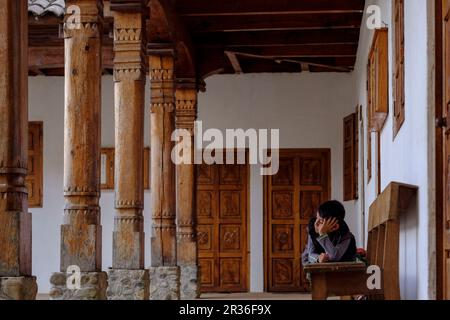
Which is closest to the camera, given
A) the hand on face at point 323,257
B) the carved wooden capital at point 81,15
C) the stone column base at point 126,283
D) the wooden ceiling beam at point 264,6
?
the hand on face at point 323,257

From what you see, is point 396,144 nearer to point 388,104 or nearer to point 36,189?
point 388,104

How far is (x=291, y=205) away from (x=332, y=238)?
971cm

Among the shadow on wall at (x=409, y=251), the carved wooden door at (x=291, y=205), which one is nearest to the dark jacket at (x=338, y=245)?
the shadow on wall at (x=409, y=251)

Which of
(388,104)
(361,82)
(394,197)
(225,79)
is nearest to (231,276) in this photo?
(225,79)

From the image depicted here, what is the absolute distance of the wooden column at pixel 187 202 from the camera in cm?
1374

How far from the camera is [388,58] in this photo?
8.10 m

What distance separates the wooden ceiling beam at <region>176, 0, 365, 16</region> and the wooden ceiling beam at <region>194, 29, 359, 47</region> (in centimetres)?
151

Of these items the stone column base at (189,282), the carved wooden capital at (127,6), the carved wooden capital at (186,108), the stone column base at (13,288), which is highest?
the carved wooden capital at (127,6)

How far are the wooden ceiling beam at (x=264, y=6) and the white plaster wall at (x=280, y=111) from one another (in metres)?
4.33

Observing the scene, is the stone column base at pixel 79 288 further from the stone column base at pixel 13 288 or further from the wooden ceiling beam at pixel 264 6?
the wooden ceiling beam at pixel 264 6

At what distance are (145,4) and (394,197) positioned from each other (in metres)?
4.78

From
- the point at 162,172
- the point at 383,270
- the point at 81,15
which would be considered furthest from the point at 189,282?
the point at 383,270

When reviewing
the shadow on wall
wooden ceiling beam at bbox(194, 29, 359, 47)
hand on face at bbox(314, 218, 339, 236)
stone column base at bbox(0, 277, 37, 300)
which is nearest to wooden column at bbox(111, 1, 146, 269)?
hand on face at bbox(314, 218, 339, 236)

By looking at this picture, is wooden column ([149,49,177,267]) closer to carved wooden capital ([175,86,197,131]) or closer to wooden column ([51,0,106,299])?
carved wooden capital ([175,86,197,131])
